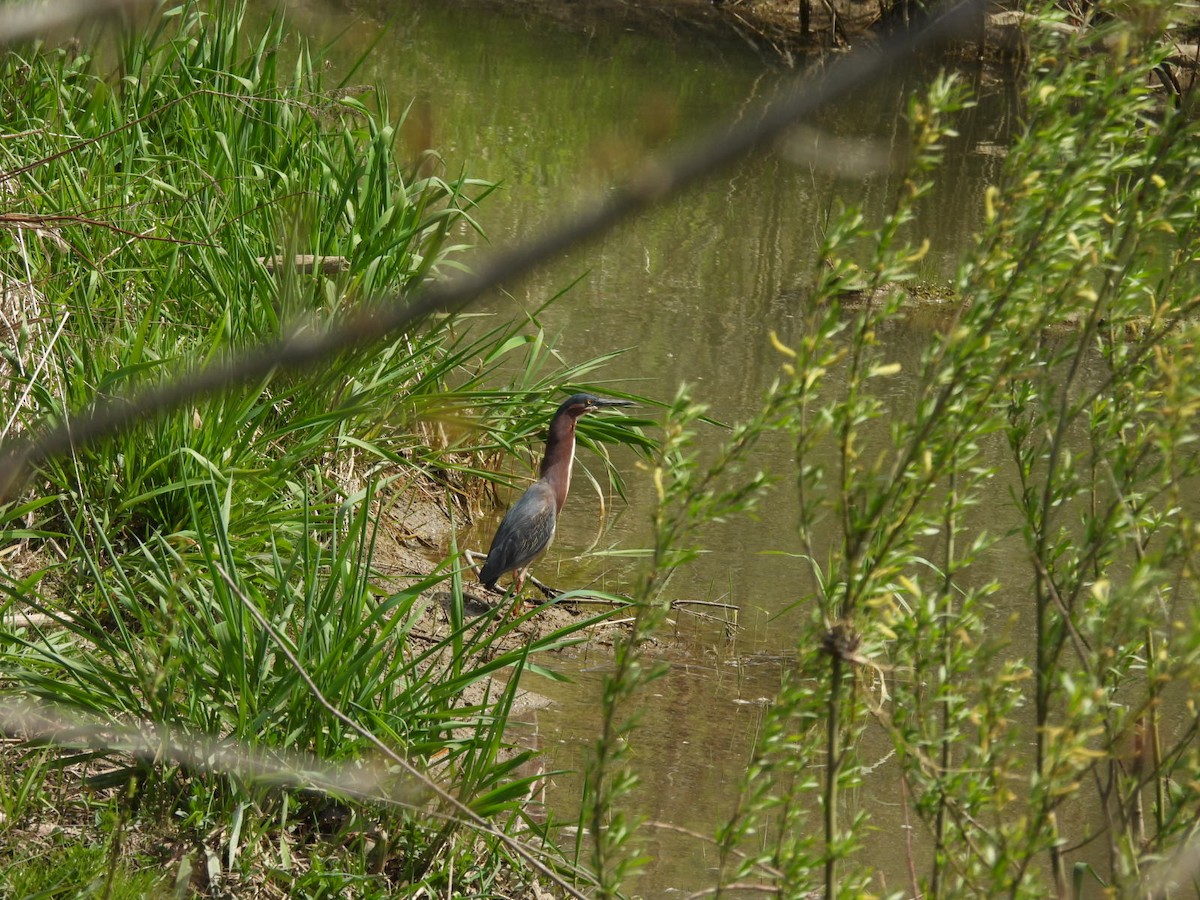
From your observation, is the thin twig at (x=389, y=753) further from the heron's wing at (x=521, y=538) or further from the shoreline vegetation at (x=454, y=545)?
the heron's wing at (x=521, y=538)

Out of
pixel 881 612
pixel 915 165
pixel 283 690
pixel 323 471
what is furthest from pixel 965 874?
pixel 323 471

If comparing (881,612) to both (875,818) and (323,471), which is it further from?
(323,471)

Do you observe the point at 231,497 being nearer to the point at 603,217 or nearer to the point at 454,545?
the point at 454,545

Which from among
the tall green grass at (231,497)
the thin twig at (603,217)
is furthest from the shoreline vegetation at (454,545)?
the thin twig at (603,217)

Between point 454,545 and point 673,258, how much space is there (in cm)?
591

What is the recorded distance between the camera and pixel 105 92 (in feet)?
16.2

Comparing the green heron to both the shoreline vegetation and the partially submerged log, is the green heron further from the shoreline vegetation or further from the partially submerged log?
the partially submerged log

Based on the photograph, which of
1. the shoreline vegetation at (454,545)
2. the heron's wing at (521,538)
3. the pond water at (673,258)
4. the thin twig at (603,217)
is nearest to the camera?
the thin twig at (603,217)

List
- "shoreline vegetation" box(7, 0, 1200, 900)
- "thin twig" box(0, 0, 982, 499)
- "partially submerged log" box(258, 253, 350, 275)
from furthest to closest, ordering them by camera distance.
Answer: "partially submerged log" box(258, 253, 350, 275) → "shoreline vegetation" box(7, 0, 1200, 900) → "thin twig" box(0, 0, 982, 499)

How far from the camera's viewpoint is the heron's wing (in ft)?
15.6

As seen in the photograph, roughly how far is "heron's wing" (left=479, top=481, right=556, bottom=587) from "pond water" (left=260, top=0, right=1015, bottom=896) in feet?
1.29

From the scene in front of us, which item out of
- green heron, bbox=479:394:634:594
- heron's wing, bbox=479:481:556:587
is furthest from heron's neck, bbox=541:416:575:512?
heron's wing, bbox=479:481:556:587

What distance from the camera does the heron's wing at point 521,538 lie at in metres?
4.75

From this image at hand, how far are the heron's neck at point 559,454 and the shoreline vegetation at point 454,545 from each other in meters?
0.25
